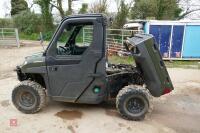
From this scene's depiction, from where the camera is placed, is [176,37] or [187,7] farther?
[187,7]

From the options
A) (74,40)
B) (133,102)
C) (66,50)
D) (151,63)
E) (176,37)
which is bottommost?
(133,102)

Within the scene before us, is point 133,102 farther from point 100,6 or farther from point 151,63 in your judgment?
point 100,6

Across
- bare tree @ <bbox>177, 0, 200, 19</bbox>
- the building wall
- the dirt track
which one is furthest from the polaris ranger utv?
bare tree @ <bbox>177, 0, 200, 19</bbox>

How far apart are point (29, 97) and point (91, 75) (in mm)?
1466

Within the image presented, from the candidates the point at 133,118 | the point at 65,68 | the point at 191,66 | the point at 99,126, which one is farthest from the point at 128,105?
the point at 191,66

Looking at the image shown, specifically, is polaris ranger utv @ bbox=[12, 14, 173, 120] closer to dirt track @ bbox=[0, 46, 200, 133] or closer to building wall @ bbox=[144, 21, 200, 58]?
dirt track @ bbox=[0, 46, 200, 133]

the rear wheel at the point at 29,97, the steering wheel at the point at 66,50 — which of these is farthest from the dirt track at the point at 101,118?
the steering wheel at the point at 66,50

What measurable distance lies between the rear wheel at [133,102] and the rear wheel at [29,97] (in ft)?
5.35

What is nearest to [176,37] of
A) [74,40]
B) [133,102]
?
[74,40]

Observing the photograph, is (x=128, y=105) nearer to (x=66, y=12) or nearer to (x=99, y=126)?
(x=99, y=126)

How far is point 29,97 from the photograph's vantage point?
16.6 ft

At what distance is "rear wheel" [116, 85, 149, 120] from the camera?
4.71 m

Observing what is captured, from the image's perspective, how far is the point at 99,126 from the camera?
178 inches

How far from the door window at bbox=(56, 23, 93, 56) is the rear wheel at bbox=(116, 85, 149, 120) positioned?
1.23 m
